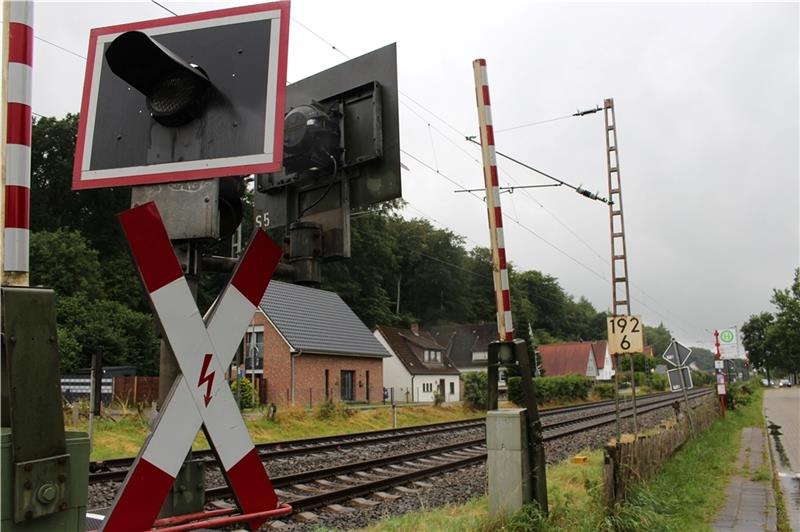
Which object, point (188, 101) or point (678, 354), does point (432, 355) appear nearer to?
point (678, 354)

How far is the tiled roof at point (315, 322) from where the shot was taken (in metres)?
34.9

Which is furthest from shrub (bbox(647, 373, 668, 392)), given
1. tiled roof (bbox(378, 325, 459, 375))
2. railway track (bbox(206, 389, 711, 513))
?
railway track (bbox(206, 389, 711, 513))

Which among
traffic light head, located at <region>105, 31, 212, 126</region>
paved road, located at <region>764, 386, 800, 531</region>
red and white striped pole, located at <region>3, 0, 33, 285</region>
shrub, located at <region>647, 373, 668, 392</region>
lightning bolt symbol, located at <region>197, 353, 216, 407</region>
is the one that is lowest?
shrub, located at <region>647, 373, 668, 392</region>

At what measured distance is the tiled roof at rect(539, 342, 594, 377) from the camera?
268 feet

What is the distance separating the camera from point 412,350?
54.7m

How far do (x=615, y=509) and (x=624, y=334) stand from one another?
5035 millimetres

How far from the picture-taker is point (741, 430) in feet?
65.3

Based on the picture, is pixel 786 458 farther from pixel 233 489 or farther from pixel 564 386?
pixel 564 386

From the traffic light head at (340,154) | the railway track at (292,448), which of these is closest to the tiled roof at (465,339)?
the railway track at (292,448)

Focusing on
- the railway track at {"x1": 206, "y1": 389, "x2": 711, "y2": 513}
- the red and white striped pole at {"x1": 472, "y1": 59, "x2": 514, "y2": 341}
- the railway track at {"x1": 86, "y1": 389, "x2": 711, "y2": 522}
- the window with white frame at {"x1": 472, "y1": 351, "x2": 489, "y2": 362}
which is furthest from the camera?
the window with white frame at {"x1": 472, "y1": 351, "x2": 489, "y2": 362}

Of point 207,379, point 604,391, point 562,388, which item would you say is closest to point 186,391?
point 207,379

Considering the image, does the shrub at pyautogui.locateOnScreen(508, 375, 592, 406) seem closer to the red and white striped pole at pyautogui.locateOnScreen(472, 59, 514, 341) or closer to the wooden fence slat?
the wooden fence slat

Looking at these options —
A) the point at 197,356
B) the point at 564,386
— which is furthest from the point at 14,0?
the point at 564,386

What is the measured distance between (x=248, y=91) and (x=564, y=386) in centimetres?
4543
